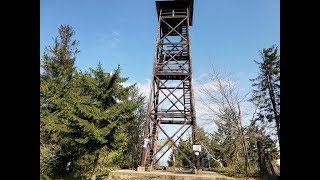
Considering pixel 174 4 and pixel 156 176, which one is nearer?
pixel 156 176

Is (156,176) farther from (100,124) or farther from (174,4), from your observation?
(174,4)

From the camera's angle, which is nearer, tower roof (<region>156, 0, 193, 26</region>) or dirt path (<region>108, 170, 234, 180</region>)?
dirt path (<region>108, 170, 234, 180</region>)

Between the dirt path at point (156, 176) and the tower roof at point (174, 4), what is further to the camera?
the tower roof at point (174, 4)

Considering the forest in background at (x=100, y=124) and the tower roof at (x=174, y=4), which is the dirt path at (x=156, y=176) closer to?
the forest in background at (x=100, y=124)

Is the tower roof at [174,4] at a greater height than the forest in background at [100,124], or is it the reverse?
the tower roof at [174,4]

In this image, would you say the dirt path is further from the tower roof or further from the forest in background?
the tower roof

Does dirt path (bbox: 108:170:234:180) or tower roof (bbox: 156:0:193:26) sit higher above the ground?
tower roof (bbox: 156:0:193:26)

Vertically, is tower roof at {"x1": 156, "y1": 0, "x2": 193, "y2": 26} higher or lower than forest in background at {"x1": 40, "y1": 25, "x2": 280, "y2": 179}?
higher

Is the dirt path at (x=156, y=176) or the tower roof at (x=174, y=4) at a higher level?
the tower roof at (x=174, y=4)

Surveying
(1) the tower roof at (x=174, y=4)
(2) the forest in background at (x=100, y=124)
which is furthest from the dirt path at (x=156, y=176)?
(1) the tower roof at (x=174, y=4)

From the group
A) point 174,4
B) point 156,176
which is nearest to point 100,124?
point 156,176

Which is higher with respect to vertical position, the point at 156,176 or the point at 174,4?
the point at 174,4

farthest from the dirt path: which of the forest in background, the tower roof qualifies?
the tower roof

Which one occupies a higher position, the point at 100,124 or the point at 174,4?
the point at 174,4
